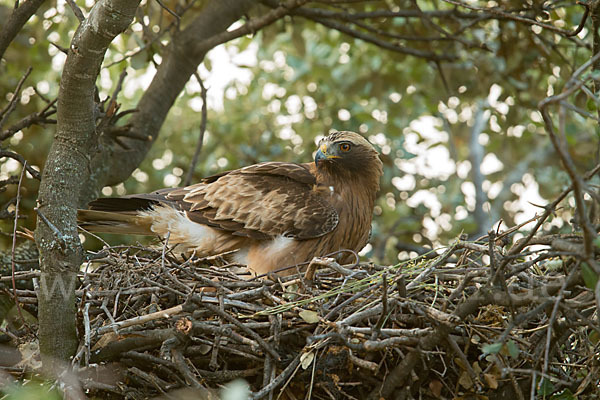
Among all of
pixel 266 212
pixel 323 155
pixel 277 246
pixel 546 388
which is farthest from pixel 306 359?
pixel 323 155

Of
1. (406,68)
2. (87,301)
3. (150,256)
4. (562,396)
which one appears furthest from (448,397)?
(406,68)

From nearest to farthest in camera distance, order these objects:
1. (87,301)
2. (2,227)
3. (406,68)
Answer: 1. (87,301)
2. (2,227)
3. (406,68)

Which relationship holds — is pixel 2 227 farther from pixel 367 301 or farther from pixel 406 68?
pixel 406 68

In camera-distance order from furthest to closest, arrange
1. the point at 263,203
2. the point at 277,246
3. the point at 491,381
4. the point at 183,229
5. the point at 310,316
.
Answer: the point at 183,229 → the point at 263,203 → the point at 277,246 → the point at 310,316 → the point at 491,381

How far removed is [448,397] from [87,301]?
78.6 inches

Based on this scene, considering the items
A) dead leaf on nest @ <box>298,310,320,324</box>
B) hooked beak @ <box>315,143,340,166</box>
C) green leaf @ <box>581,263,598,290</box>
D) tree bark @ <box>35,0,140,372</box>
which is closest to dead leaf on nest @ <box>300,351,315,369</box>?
dead leaf on nest @ <box>298,310,320,324</box>

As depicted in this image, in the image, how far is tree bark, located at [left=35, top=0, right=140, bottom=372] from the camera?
3.12 meters

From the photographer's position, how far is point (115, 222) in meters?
5.09

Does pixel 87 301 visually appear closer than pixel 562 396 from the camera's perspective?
No

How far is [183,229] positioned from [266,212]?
27.8 inches

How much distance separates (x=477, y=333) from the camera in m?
3.25

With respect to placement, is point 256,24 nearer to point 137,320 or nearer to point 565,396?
point 137,320

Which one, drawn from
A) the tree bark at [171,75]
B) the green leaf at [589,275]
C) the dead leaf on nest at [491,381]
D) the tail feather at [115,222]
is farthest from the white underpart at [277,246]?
the green leaf at [589,275]

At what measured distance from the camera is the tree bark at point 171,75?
212 inches
